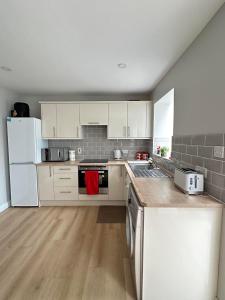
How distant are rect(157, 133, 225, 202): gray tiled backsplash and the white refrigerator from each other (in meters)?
2.65

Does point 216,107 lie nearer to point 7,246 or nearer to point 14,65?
point 14,65

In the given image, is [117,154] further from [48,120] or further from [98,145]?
[48,120]

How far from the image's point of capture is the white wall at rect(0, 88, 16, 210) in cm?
322

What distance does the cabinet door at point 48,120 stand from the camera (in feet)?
11.6

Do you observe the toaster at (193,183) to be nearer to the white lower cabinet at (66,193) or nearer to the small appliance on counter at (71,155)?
the white lower cabinet at (66,193)

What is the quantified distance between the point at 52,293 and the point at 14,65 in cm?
257

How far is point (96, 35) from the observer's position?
5.08ft

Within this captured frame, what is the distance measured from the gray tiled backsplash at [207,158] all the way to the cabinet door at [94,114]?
188cm

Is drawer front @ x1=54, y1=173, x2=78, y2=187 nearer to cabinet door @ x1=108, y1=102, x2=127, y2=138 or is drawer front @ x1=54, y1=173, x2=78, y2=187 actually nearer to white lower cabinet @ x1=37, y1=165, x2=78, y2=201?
white lower cabinet @ x1=37, y1=165, x2=78, y2=201

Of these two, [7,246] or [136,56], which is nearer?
[136,56]

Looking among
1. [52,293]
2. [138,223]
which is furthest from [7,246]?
[138,223]

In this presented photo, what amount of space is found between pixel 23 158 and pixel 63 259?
82.7 inches

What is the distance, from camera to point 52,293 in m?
1.51

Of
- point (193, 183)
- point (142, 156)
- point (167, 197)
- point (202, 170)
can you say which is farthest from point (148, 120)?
point (167, 197)
